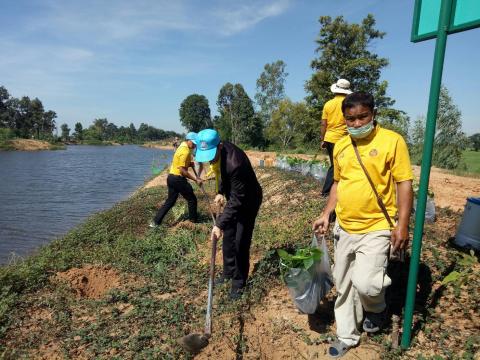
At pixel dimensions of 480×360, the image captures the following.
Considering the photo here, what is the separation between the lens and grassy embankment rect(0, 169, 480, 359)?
9.47ft

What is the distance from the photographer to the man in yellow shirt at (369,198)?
2229mm

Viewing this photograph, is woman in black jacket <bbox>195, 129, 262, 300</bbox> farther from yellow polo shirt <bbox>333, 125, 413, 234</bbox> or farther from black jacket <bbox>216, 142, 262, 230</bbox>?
yellow polo shirt <bbox>333, 125, 413, 234</bbox>

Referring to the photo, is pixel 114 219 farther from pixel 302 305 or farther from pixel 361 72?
pixel 361 72

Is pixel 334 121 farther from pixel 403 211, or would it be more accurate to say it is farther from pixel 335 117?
pixel 403 211

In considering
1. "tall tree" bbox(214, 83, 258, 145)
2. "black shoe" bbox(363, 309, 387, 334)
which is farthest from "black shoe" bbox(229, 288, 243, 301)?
"tall tree" bbox(214, 83, 258, 145)

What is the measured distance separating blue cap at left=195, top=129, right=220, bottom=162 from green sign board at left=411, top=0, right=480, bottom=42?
1748 mm

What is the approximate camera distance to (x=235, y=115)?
53125 mm

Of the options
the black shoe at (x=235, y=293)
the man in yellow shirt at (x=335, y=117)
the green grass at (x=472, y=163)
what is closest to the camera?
the black shoe at (x=235, y=293)

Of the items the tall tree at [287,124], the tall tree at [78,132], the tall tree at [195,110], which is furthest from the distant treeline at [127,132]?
the tall tree at [287,124]

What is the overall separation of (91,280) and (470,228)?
16.0 ft

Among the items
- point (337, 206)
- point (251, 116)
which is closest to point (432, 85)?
point (337, 206)

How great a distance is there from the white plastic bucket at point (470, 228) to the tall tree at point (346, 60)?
2156 centimetres

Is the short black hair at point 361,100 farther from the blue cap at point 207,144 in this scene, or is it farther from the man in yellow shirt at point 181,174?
the man in yellow shirt at point 181,174

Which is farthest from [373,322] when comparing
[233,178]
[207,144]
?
[207,144]
